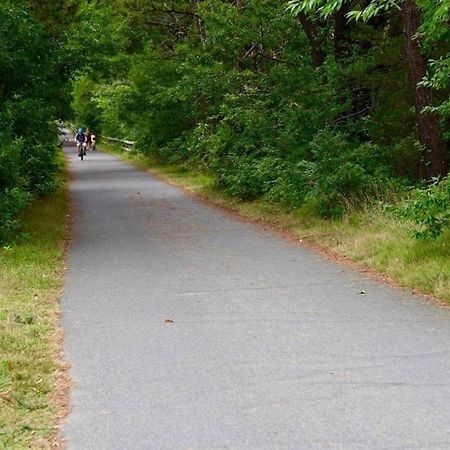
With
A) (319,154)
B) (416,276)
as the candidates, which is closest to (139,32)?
(319,154)

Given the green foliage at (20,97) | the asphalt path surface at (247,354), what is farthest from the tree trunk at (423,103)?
the green foliage at (20,97)

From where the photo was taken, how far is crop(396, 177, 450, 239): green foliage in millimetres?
9438

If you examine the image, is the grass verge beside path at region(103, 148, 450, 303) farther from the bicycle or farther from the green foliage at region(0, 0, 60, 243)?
the bicycle

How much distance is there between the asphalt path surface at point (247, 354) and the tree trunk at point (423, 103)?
8.77 ft

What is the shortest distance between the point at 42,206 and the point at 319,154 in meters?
8.14

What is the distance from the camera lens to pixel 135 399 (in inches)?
217

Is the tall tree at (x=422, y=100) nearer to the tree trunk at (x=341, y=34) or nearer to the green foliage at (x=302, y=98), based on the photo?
the green foliage at (x=302, y=98)

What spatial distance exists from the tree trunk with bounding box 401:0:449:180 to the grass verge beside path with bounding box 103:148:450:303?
3.97 ft

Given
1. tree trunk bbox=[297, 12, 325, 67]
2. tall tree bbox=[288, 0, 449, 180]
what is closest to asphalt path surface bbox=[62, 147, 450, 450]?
tall tree bbox=[288, 0, 449, 180]

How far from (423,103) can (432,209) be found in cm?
351

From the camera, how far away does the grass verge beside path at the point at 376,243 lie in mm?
9320

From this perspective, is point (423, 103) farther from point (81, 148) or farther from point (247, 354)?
point (81, 148)

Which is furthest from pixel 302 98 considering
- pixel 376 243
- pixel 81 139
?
pixel 81 139

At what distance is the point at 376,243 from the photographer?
11.3 meters
